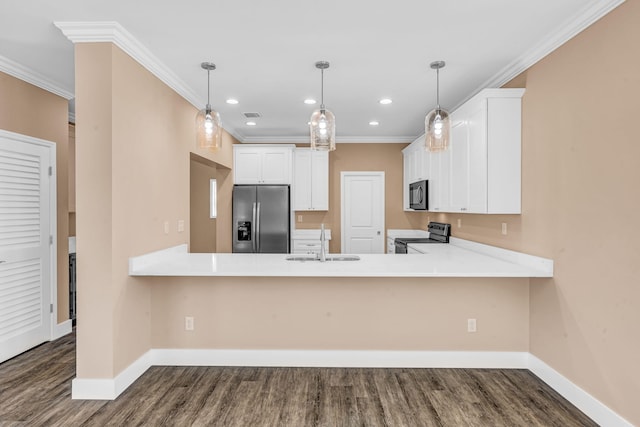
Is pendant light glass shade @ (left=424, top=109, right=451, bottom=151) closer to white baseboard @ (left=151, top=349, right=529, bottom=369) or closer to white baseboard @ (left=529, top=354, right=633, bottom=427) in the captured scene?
white baseboard @ (left=151, top=349, right=529, bottom=369)

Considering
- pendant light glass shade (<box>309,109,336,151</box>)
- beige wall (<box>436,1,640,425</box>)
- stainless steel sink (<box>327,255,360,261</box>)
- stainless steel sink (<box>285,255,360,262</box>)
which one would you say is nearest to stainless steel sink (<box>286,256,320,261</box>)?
stainless steel sink (<box>285,255,360,262</box>)

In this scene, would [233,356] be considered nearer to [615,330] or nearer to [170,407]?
[170,407]

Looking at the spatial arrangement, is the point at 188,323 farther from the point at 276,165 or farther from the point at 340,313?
the point at 276,165

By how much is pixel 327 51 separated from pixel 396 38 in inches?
20.6

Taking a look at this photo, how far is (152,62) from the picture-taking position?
304 centimetres

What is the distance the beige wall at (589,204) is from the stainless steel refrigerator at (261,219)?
133 inches

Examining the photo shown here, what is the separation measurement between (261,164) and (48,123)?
2.74 metres

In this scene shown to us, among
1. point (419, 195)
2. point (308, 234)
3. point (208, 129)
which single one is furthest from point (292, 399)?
point (308, 234)

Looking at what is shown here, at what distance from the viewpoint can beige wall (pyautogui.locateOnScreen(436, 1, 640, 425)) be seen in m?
2.09

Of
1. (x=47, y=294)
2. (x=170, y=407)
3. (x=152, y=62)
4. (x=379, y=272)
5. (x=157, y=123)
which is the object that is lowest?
(x=170, y=407)

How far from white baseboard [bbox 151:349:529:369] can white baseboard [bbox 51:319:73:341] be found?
4.46ft

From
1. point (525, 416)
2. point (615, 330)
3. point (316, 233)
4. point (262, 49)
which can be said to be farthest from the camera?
point (316, 233)

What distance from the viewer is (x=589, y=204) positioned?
2389 millimetres

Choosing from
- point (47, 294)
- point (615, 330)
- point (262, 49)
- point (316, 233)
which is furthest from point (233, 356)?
point (316, 233)
